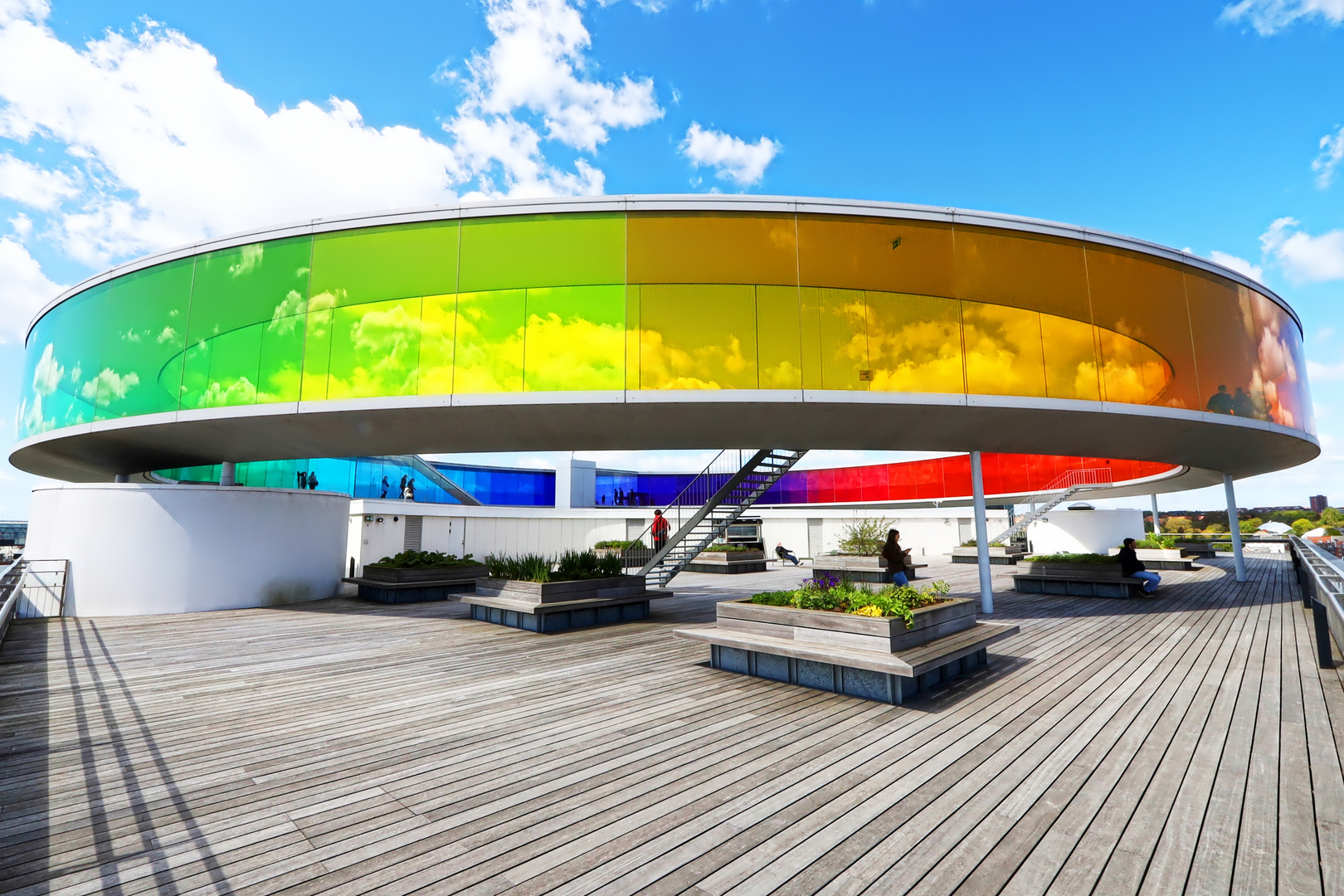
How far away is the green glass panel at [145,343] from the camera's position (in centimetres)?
1292

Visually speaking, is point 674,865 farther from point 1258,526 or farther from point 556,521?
point 1258,526

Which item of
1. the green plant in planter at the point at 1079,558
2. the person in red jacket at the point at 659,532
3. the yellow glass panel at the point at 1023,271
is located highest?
the yellow glass panel at the point at 1023,271

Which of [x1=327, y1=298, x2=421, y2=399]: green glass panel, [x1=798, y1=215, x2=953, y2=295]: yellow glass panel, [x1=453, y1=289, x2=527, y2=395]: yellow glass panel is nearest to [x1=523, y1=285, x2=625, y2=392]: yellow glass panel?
[x1=453, y1=289, x2=527, y2=395]: yellow glass panel

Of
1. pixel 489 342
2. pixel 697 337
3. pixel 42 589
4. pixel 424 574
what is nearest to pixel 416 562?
pixel 424 574

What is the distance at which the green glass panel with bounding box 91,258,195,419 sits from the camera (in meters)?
12.9

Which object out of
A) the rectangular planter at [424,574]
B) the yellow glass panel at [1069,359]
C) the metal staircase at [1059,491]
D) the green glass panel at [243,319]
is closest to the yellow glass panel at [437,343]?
the green glass panel at [243,319]

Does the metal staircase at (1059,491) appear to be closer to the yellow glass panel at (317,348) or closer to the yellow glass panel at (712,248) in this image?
the yellow glass panel at (712,248)

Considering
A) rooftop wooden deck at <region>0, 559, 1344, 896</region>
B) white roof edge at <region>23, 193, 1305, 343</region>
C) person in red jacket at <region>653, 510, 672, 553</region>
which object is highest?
white roof edge at <region>23, 193, 1305, 343</region>

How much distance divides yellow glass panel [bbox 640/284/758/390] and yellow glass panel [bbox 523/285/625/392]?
1.57ft

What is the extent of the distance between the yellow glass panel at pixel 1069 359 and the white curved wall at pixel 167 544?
57.7ft

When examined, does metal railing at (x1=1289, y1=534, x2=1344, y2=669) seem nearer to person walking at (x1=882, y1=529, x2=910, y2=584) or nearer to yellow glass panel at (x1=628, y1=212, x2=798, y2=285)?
A: person walking at (x1=882, y1=529, x2=910, y2=584)

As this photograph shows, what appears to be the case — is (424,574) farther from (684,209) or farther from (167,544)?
(684,209)

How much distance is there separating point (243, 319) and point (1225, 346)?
2081 cm

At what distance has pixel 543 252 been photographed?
11305 millimetres
